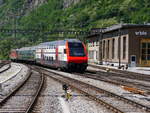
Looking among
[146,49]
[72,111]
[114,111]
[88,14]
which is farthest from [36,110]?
→ [88,14]

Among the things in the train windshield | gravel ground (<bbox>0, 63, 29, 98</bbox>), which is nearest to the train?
the train windshield

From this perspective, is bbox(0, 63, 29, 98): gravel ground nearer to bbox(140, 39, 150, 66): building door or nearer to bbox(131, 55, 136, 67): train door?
bbox(131, 55, 136, 67): train door

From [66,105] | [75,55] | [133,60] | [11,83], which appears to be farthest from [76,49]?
Answer: [133,60]

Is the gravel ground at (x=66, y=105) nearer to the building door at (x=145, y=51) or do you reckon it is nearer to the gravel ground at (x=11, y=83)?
the gravel ground at (x=11, y=83)

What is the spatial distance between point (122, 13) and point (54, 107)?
150 metres

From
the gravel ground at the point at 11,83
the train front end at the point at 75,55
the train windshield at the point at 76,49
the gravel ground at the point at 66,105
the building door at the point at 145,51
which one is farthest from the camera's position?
the building door at the point at 145,51

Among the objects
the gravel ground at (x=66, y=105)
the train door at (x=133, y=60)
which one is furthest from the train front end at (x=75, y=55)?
the train door at (x=133, y=60)

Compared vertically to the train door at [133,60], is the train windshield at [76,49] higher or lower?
higher

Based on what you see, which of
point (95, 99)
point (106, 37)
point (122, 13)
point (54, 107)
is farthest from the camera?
point (122, 13)

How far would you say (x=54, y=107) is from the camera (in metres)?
13.1

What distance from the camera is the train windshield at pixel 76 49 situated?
35156mm

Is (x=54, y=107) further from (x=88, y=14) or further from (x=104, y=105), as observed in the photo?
(x=88, y=14)

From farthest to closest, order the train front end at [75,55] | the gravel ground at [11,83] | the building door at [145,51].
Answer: the building door at [145,51], the train front end at [75,55], the gravel ground at [11,83]

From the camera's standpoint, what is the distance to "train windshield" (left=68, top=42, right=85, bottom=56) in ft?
115
